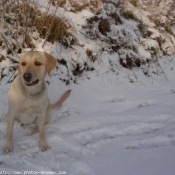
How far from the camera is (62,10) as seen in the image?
5.15 meters

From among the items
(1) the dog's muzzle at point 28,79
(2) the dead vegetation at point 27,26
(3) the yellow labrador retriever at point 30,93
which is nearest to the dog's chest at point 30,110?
(3) the yellow labrador retriever at point 30,93

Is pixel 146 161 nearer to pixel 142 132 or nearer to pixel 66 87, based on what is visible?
pixel 142 132

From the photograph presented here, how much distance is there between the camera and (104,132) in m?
3.13

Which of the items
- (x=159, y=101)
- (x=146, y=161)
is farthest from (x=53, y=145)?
(x=159, y=101)

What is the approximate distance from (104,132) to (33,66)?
1.30 metres

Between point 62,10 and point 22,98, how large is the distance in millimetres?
3095

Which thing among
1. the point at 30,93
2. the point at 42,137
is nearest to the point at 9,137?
the point at 42,137

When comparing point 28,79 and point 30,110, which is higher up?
point 28,79

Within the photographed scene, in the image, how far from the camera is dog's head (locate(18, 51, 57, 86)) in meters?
2.56

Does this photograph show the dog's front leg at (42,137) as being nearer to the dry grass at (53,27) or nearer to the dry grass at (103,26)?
the dry grass at (53,27)

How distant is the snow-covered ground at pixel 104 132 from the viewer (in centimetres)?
246

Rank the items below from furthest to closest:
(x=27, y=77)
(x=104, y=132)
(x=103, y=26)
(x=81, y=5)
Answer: (x=81, y=5) → (x=103, y=26) → (x=104, y=132) → (x=27, y=77)

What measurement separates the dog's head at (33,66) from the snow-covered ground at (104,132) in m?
0.79

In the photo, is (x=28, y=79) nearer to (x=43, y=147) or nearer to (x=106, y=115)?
(x=43, y=147)
